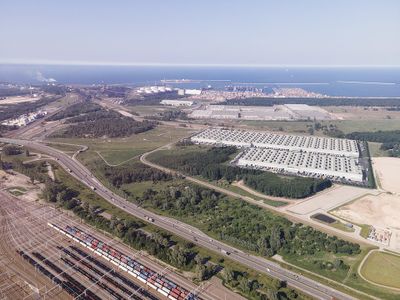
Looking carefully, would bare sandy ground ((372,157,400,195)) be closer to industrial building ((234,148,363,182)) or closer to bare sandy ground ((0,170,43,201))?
industrial building ((234,148,363,182))

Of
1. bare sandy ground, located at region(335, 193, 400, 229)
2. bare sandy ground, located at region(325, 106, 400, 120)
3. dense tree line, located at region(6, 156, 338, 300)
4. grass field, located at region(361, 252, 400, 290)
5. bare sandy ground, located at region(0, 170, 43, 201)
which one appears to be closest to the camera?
dense tree line, located at region(6, 156, 338, 300)

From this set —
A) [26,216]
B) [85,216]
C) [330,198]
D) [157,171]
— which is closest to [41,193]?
[26,216]

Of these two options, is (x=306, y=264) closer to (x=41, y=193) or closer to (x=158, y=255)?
(x=158, y=255)

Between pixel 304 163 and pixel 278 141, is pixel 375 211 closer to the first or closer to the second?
pixel 304 163

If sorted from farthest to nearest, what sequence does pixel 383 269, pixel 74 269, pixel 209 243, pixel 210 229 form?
pixel 210 229 < pixel 209 243 < pixel 383 269 < pixel 74 269

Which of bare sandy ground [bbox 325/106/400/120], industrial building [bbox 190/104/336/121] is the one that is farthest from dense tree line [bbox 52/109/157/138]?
bare sandy ground [bbox 325/106/400/120]

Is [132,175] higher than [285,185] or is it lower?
lower

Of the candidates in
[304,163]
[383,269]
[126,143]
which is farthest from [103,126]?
[383,269]
